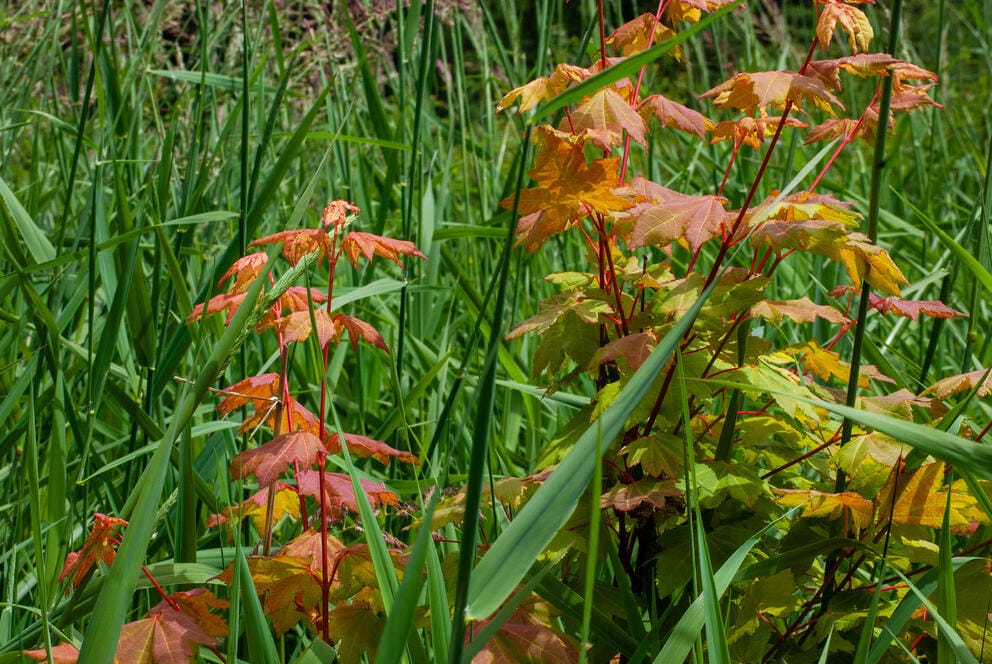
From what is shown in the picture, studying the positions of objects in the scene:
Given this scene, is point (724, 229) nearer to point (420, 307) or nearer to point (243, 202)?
point (243, 202)

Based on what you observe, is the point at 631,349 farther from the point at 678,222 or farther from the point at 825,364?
the point at 825,364

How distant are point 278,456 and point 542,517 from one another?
397mm

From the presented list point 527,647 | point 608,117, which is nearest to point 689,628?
point 527,647

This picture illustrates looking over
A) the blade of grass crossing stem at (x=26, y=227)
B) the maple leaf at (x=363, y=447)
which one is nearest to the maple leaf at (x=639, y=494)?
the maple leaf at (x=363, y=447)

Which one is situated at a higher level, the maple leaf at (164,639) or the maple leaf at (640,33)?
the maple leaf at (640,33)

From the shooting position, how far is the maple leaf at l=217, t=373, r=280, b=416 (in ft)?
3.27

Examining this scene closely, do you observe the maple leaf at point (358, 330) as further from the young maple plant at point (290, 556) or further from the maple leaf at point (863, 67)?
the maple leaf at point (863, 67)

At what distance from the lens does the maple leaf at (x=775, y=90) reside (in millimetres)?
939

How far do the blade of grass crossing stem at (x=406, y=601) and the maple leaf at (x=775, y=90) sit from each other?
551mm

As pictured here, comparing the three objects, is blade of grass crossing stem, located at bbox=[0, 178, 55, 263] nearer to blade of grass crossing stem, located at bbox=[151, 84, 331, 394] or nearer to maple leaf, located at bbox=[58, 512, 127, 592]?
blade of grass crossing stem, located at bbox=[151, 84, 331, 394]

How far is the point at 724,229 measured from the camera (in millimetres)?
994

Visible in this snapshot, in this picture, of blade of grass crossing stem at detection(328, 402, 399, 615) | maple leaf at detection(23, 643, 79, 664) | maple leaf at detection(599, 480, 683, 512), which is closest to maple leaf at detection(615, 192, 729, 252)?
maple leaf at detection(599, 480, 683, 512)

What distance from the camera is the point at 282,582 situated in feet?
3.03

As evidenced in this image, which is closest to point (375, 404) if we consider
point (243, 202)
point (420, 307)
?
point (420, 307)
